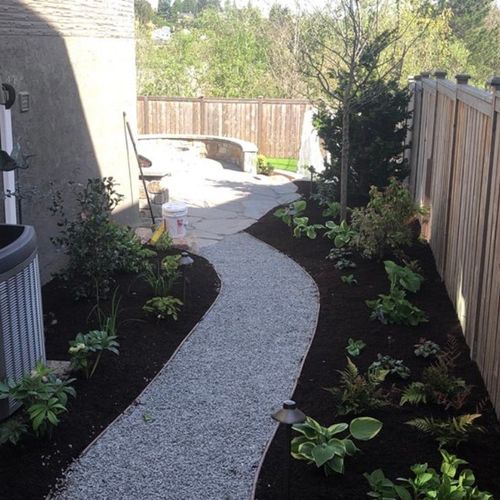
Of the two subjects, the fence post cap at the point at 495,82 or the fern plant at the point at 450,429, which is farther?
the fence post cap at the point at 495,82

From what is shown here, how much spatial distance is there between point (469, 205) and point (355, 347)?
136 cm

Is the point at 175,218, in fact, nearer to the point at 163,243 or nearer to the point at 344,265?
the point at 163,243

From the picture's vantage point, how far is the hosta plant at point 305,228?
28.9ft

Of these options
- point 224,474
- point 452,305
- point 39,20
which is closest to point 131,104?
point 39,20

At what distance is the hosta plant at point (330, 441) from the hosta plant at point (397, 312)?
184 cm

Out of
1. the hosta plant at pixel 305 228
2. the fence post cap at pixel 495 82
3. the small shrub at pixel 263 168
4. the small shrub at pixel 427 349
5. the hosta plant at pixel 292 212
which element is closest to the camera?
the fence post cap at pixel 495 82

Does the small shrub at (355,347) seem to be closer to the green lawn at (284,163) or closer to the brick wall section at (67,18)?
the brick wall section at (67,18)

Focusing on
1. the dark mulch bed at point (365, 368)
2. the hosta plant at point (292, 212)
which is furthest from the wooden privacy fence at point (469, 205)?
the hosta plant at point (292, 212)

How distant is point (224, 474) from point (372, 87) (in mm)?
6732

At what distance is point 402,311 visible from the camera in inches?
225

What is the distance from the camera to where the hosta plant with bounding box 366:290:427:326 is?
570 centimetres

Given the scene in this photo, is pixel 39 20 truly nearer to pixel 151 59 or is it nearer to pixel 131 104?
pixel 131 104

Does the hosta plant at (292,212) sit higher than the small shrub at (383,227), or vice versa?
the small shrub at (383,227)

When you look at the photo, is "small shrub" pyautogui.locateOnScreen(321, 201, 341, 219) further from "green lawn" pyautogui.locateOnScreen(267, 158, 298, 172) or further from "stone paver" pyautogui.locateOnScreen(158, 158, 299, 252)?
"green lawn" pyautogui.locateOnScreen(267, 158, 298, 172)
